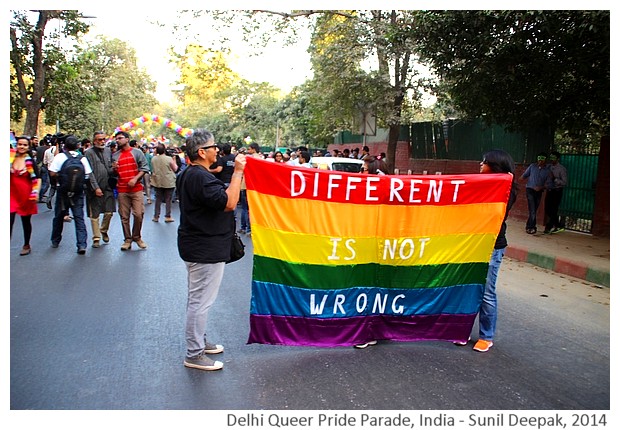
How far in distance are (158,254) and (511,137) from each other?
10.1 meters

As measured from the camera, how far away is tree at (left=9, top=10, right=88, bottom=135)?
19.3 metres

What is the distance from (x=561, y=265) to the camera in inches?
365

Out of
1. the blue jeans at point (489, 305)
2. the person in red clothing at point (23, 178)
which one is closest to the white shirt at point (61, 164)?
the person in red clothing at point (23, 178)

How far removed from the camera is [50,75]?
71.9ft

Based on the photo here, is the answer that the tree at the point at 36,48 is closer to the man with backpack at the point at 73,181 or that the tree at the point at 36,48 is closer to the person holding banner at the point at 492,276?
the man with backpack at the point at 73,181

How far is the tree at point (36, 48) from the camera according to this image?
63.5 feet

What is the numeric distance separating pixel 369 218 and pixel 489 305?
134 cm

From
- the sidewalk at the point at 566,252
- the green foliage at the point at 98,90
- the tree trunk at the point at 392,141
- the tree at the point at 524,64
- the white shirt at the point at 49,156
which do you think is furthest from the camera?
the green foliage at the point at 98,90

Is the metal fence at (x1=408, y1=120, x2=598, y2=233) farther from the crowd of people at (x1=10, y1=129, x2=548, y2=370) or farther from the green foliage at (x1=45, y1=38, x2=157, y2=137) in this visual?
the green foliage at (x1=45, y1=38, x2=157, y2=137)

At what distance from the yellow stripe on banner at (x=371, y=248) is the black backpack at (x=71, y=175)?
5727mm

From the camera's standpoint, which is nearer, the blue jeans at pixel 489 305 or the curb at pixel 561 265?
the blue jeans at pixel 489 305

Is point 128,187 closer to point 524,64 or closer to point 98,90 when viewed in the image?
point 524,64

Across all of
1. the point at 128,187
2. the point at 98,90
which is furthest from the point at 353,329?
the point at 98,90
